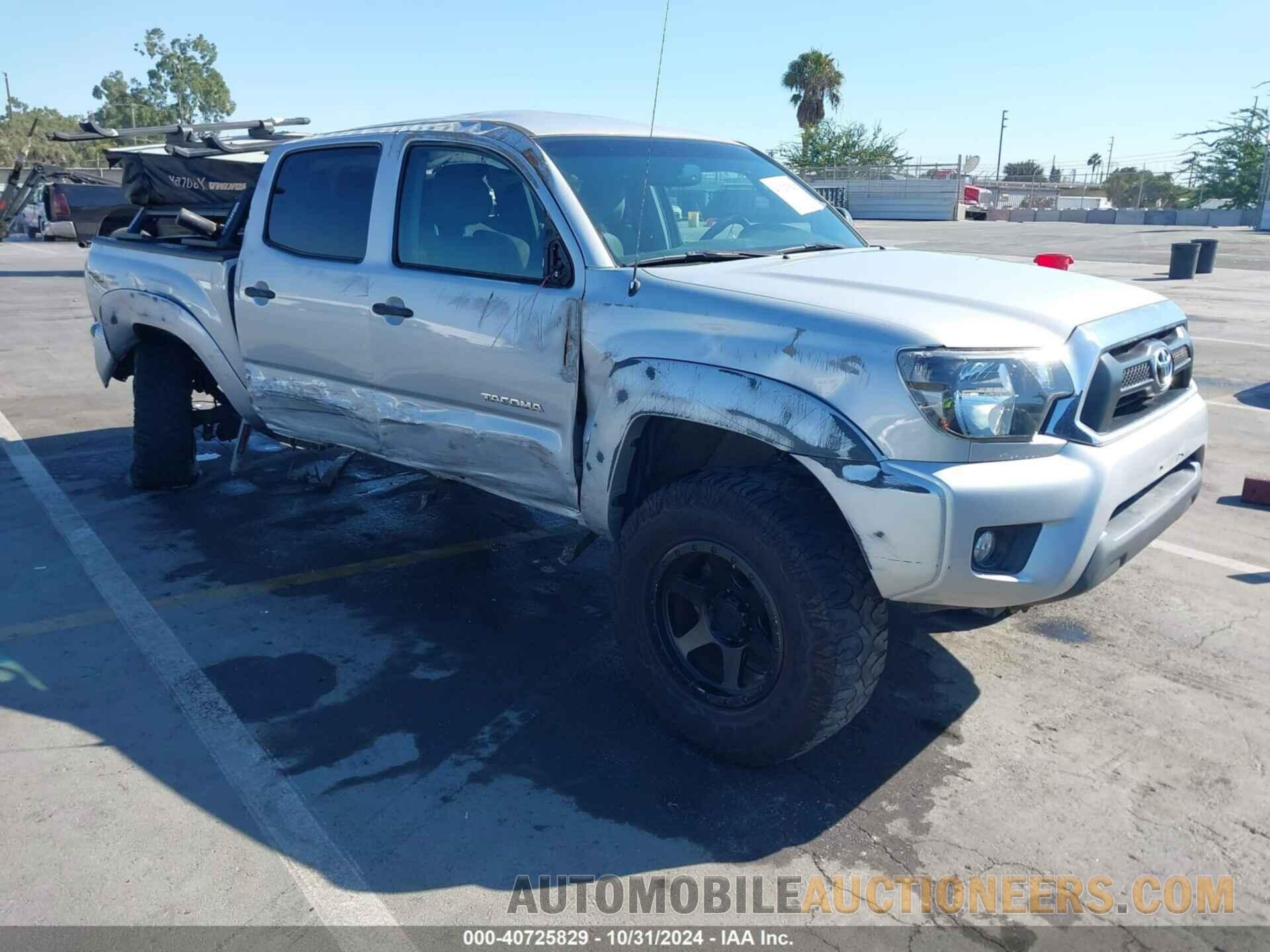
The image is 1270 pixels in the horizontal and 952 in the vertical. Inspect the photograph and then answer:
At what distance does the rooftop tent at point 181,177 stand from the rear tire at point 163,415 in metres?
1.06

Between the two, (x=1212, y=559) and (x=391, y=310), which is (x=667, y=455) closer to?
(x=391, y=310)

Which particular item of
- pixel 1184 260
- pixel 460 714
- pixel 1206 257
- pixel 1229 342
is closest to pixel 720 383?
pixel 460 714

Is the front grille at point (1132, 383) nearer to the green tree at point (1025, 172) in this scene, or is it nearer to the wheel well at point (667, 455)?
the wheel well at point (667, 455)

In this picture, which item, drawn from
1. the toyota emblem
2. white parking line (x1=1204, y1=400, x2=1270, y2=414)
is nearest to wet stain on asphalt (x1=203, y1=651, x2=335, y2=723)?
the toyota emblem

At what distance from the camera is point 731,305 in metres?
3.16

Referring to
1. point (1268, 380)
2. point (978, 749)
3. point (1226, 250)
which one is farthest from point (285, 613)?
point (1226, 250)

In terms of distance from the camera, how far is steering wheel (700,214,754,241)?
4.08 meters

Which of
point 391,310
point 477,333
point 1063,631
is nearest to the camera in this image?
point 477,333

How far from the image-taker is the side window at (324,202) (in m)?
4.50

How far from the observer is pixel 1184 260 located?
18.4m

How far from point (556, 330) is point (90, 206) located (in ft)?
69.3

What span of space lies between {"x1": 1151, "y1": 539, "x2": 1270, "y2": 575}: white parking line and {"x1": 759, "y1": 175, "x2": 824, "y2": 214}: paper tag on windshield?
2.30 metres

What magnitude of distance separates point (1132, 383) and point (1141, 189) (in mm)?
69217

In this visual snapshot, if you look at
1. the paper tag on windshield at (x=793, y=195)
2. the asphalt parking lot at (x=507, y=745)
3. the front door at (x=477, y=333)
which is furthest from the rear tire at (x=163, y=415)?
the paper tag on windshield at (x=793, y=195)
